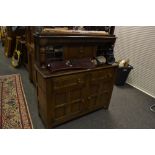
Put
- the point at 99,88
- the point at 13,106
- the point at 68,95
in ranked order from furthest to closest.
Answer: the point at 13,106 → the point at 99,88 → the point at 68,95

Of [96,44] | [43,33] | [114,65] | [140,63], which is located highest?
[43,33]

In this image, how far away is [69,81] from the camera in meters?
1.73

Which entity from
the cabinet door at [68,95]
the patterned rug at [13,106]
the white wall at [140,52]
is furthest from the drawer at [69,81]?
the white wall at [140,52]

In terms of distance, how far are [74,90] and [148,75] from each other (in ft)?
6.62

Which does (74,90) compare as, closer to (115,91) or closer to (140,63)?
(115,91)

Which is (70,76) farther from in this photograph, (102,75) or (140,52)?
(140,52)

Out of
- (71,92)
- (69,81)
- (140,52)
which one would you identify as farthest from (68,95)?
(140,52)

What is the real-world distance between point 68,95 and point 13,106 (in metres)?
1.11

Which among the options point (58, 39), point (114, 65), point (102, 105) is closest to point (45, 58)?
point (58, 39)

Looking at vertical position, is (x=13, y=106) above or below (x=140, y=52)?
below

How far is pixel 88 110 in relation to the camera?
2209 mm

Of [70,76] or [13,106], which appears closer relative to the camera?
[70,76]

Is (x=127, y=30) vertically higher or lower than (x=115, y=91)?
higher
